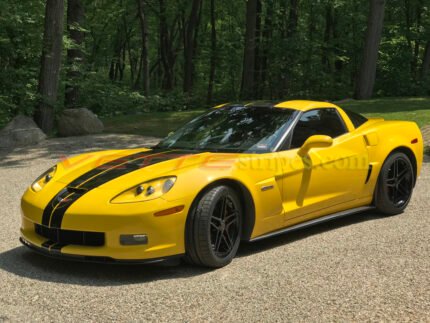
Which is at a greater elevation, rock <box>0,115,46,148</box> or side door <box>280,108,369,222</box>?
side door <box>280,108,369,222</box>

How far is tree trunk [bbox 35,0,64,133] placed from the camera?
1490cm

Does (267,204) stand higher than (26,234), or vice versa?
(267,204)

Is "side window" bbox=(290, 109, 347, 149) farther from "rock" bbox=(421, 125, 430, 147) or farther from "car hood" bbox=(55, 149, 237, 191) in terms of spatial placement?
"rock" bbox=(421, 125, 430, 147)

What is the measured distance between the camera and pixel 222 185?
15.0ft

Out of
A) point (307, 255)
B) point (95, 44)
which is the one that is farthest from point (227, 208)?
point (95, 44)

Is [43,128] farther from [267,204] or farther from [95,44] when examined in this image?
[95,44]

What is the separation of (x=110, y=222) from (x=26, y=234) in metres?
0.98

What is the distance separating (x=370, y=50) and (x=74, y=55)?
1138 centimetres

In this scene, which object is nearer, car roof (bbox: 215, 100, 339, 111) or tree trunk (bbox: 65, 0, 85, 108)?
car roof (bbox: 215, 100, 339, 111)

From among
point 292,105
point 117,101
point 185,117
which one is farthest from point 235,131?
point 117,101

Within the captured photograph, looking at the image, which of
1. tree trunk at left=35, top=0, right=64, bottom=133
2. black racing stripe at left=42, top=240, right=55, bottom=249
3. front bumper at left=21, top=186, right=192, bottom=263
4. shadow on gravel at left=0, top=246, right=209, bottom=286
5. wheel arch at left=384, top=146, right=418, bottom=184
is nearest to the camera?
front bumper at left=21, top=186, right=192, bottom=263

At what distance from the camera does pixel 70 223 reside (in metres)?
4.24

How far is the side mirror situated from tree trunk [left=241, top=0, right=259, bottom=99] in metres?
19.1

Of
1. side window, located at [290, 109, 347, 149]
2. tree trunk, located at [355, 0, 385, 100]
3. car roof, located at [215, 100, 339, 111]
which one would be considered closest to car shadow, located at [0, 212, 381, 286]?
side window, located at [290, 109, 347, 149]
